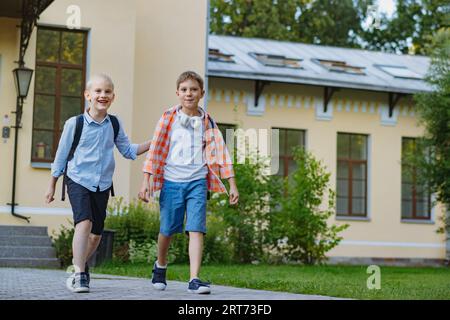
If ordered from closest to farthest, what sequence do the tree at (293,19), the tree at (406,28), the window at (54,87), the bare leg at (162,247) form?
the bare leg at (162,247) → the window at (54,87) → the tree at (293,19) → the tree at (406,28)

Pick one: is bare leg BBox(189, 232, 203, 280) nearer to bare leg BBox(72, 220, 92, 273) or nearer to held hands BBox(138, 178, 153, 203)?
held hands BBox(138, 178, 153, 203)

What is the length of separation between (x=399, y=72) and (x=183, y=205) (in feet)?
60.4

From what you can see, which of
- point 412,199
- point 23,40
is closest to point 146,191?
point 23,40

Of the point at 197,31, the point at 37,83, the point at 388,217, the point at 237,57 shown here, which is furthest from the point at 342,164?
the point at 37,83

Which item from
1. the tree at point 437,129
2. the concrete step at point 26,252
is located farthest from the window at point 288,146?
the concrete step at point 26,252

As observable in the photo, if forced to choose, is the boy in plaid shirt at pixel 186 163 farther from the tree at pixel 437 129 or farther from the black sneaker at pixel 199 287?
the tree at pixel 437 129

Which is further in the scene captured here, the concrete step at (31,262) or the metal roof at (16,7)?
Answer: the metal roof at (16,7)

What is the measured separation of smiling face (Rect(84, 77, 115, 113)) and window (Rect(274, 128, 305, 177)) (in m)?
Result: 15.3

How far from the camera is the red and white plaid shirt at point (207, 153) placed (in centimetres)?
793

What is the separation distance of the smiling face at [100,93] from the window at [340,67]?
1683cm

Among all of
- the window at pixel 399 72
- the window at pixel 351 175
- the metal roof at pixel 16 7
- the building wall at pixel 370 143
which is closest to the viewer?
the metal roof at pixel 16 7

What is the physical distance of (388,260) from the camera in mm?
24094
